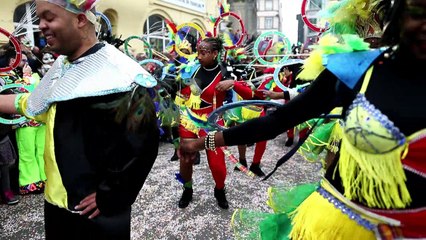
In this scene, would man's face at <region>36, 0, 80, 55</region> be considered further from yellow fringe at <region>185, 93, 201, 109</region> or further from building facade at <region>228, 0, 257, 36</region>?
building facade at <region>228, 0, 257, 36</region>

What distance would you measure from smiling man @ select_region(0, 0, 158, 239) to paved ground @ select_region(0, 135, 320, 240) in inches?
68.6

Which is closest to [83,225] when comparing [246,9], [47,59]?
[47,59]

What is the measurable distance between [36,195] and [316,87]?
3.91m

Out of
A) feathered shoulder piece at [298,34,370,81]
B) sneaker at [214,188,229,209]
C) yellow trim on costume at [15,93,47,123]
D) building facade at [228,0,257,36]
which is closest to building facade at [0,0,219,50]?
sneaker at [214,188,229,209]

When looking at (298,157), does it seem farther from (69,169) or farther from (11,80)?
(69,169)

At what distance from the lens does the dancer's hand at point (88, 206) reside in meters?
1.48

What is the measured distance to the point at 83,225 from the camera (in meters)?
1.52

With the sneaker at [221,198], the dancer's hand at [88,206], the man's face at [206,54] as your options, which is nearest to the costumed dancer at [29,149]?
the man's face at [206,54]

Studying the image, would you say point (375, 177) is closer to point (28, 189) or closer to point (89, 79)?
point (89, 79)

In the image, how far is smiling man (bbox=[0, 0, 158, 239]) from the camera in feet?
4.71

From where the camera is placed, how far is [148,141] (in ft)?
4.88

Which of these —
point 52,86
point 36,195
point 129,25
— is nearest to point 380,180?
point 52,86

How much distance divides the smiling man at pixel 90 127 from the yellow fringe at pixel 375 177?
807 mm

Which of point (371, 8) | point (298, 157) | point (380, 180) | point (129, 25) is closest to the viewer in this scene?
point (380, 180)
